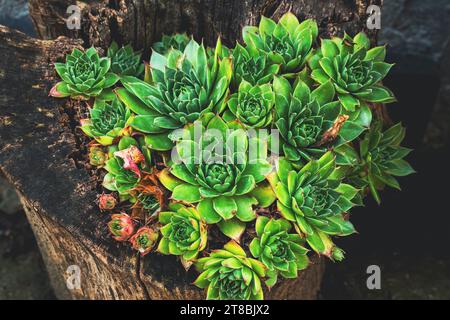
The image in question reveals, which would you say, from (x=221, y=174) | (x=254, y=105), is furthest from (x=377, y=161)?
(x=221, y=174)

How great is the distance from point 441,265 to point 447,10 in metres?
1.56

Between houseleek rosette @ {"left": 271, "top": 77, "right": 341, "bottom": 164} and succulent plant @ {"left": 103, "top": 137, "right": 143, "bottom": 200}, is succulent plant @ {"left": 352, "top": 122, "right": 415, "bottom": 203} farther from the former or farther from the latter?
succulent plant @ {"left": 103, "top": 137, "right": 143, "bottom": 200}

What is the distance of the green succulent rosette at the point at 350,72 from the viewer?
1.72m

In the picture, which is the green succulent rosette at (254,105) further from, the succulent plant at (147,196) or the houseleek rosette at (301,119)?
the succulent plant at (147,196)

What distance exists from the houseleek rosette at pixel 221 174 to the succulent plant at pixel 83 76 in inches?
18.1

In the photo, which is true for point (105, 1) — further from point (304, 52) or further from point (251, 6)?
point (304, 52)

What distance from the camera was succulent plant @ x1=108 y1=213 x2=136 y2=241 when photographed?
62.3 inches

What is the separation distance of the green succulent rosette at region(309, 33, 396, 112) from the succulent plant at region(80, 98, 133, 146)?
0.71 m

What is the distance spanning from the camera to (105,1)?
6.30 ft

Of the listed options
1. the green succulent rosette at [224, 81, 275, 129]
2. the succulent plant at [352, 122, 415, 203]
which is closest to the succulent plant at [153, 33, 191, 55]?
the green succulent rosette at [224, 81, 275, 129]

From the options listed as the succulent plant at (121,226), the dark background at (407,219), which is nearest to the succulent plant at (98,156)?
the succulent plant at (121,226)

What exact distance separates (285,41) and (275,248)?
0.77m

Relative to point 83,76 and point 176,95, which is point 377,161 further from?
point 83,76

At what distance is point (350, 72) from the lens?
1724mm
